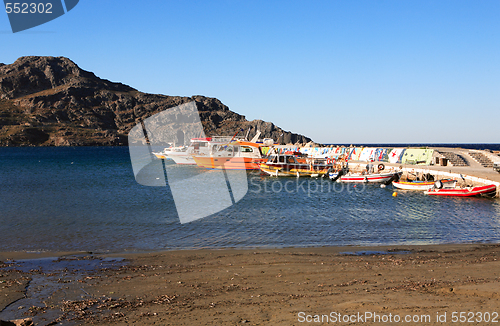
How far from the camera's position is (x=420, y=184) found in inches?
1120

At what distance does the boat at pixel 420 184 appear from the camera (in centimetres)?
2605

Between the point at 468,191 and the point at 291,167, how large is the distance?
20581 mm

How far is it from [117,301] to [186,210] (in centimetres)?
1378

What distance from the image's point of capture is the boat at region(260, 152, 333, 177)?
41.8m

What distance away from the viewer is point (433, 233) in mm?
14844

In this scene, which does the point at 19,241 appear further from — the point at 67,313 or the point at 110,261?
the point at 67,313

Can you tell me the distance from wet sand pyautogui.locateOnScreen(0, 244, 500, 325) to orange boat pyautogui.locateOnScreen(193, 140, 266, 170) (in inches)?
1463

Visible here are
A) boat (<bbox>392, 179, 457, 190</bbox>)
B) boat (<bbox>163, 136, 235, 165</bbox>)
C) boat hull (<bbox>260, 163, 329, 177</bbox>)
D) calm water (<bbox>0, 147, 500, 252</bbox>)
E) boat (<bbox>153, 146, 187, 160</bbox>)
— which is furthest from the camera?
boat (<bbox>153, 146, 187, 160</bbox>)

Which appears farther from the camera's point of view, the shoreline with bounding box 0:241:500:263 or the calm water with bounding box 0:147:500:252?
the calm water with bounding box 0:147:500:252

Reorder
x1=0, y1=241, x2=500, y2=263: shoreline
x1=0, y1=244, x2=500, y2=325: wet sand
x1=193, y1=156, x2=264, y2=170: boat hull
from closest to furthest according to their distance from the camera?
x1=0, y1=244, x2=500, y2=325: wet sand < x1=0, y1=241, x2=500, y2=263: shoreline < x1=193, y1=156, x2=264, y2=170: boat hull

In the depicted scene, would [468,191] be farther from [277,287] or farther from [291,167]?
[277,287]

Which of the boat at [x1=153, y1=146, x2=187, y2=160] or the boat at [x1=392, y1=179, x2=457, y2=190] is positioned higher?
the boat at [x1=153, y1=146, x2=187, y2=160]

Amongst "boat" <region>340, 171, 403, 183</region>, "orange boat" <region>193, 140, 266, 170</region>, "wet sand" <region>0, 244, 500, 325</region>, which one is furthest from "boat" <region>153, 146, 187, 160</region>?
"wet sand" <region>0, 244, 500, 325</region>

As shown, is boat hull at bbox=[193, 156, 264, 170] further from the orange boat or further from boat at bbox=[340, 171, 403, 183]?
boat at bbox=[340, 171, 403, 183]
